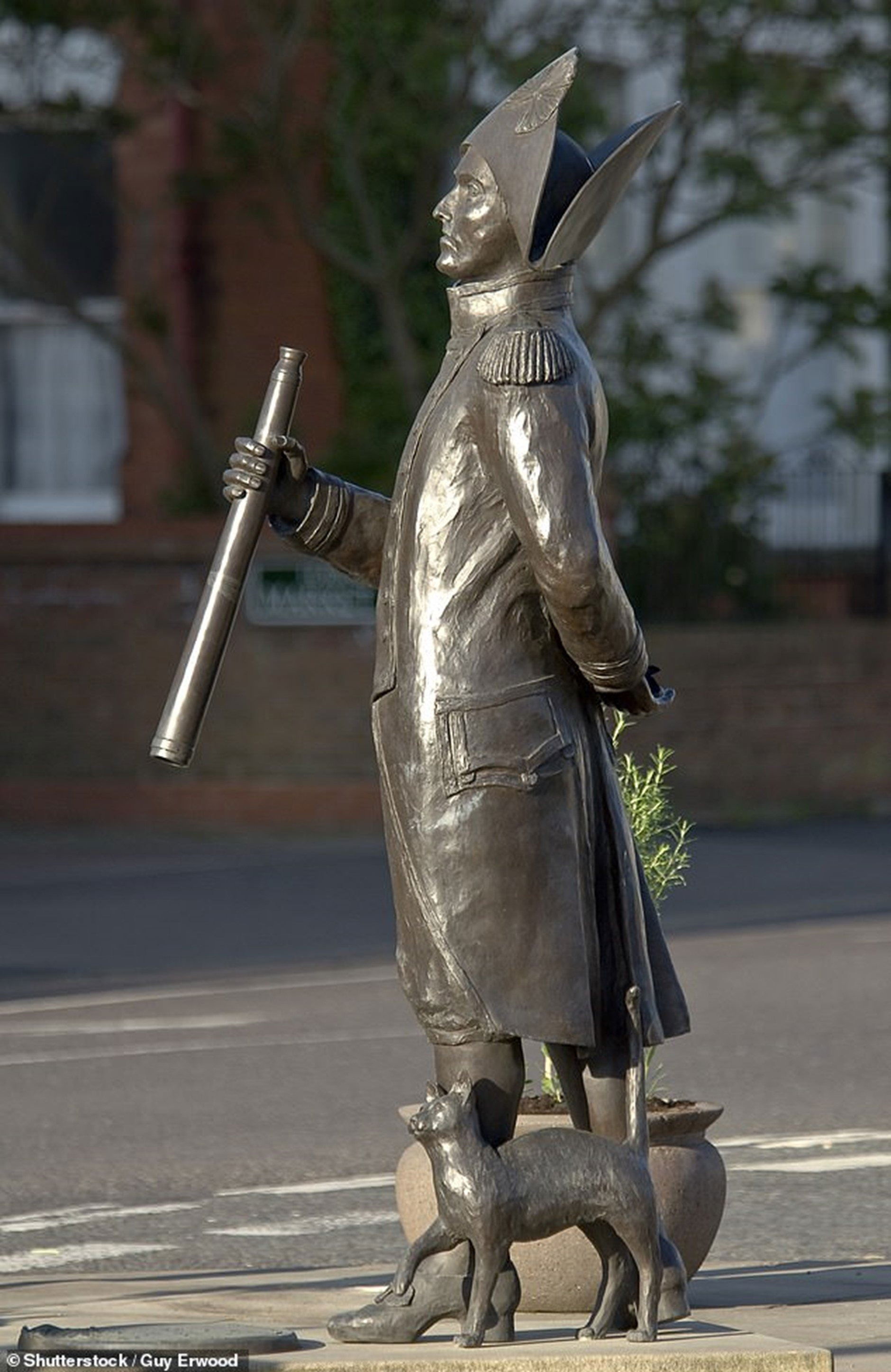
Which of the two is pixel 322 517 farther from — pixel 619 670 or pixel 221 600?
pixel 619 670

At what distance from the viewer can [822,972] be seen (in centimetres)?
1349

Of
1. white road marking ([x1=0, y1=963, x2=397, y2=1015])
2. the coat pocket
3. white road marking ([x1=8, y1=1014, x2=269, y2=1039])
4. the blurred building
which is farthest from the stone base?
the blurred building

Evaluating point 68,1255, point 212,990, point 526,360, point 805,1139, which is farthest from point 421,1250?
point 212,990

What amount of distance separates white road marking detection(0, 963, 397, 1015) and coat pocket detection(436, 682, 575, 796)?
7.63 metres

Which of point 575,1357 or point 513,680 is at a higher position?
point 513,680

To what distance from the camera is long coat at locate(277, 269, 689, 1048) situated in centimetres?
497

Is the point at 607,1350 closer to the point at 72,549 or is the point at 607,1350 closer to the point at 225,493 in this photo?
the point at 225,493

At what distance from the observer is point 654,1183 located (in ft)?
18.4

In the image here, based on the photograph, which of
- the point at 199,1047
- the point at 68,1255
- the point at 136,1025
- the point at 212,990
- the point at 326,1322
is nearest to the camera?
the point at 326,1322

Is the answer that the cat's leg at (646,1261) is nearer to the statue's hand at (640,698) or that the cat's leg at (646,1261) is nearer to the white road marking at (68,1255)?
the statue's hand at (640,698)

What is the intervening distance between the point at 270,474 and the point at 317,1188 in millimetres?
3414

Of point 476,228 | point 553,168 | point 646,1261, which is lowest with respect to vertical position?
point 646,1261

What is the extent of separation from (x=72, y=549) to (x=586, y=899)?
53.5 feet

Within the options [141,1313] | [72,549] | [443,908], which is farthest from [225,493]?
[72,549]
